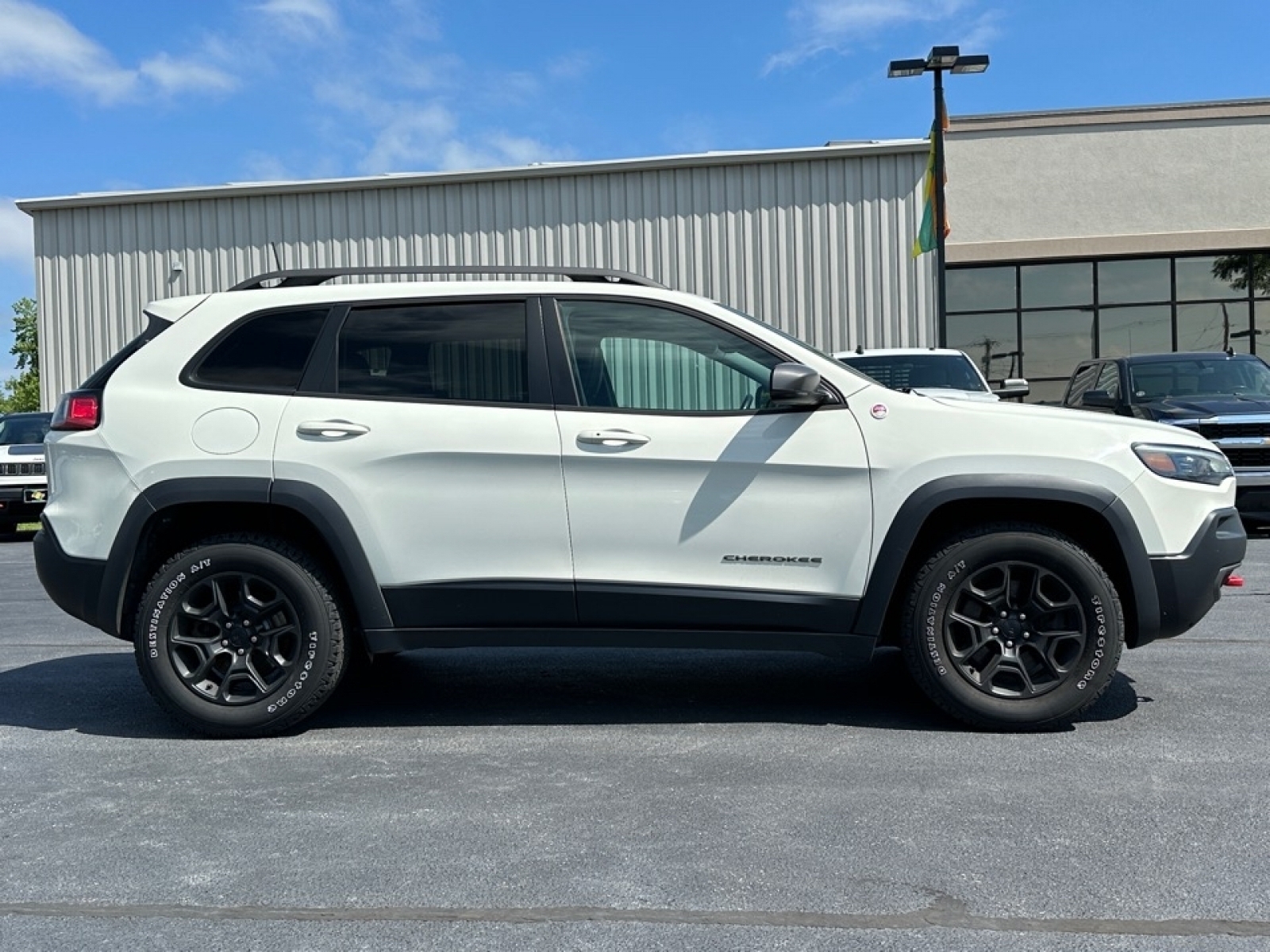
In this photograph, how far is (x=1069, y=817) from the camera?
11.9ft

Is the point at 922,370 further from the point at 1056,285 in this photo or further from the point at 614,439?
the point at 1056,285

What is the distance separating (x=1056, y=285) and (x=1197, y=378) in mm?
12198

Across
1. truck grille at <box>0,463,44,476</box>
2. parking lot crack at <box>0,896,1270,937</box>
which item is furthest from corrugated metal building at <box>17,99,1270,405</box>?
parking lot crack at <box>0,896,1270,937</box>

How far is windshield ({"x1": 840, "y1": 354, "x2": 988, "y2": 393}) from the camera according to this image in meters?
10.8

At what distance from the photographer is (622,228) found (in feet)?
67.6

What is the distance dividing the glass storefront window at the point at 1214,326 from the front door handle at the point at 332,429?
905 inches

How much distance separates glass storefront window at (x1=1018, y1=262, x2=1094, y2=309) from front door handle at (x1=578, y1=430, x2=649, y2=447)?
21.6 metres

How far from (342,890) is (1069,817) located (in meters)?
2.11

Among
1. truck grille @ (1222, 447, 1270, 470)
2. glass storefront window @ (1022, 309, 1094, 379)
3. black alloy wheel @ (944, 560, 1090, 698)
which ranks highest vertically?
glass storefront window @ (1022, 309, 1094, 379)

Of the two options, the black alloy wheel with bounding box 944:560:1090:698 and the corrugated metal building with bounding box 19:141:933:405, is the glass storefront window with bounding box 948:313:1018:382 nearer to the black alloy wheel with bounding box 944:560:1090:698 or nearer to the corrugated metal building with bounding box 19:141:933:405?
the corrugated metal building with bounding box 19:141:933:405

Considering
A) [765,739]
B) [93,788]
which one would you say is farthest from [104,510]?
[765,739]

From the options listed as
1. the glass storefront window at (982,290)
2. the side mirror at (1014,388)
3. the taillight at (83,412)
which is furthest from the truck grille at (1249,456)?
the glass storefront window at (982,290)

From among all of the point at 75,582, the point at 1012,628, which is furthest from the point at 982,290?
the point at 75,582

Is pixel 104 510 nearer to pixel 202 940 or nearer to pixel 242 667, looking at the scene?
pixel 242 667
